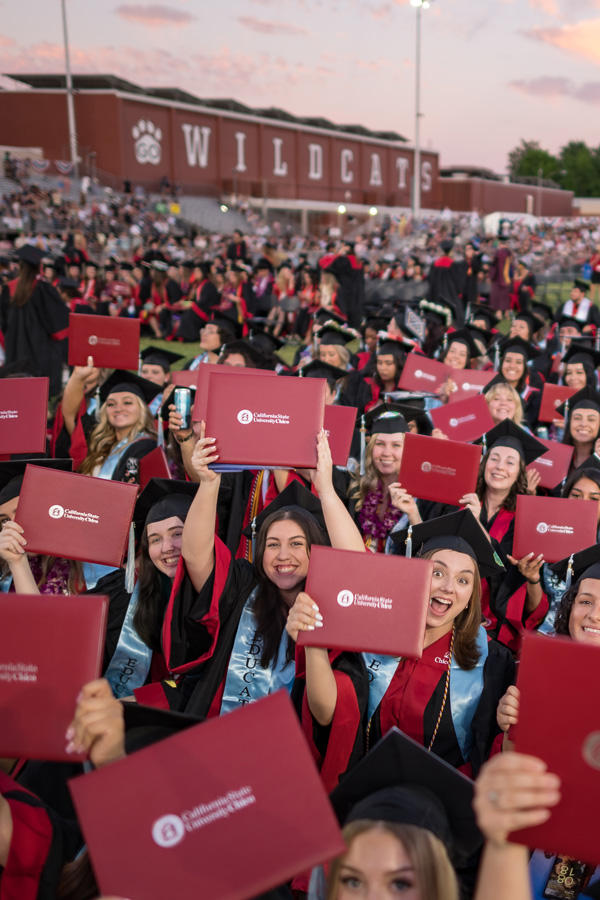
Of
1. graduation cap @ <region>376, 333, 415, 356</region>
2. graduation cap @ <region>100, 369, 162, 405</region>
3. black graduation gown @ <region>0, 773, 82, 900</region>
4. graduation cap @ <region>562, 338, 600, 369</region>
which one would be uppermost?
graduation cap @ <region>376, 333, 415, 356</region>

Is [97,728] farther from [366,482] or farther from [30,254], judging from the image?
[30,254]

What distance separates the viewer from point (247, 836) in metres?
1.43

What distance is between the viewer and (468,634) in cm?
287

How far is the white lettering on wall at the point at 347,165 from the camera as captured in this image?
144 feet

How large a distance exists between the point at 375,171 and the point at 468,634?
156 feet

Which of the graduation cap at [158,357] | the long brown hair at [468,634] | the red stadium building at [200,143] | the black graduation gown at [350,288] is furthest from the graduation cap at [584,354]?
the red stadium building at [200,143]

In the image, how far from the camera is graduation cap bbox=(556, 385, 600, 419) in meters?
5.38

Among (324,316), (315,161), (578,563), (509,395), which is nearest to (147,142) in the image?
(315,161)

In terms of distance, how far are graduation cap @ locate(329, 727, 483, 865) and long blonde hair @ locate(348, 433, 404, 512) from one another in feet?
8.73

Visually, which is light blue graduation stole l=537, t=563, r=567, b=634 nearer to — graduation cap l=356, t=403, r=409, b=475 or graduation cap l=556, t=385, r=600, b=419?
graduation cap l=356, t=403, r=409, b=475

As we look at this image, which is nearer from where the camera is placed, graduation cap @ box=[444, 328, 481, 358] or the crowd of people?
the crowd of people

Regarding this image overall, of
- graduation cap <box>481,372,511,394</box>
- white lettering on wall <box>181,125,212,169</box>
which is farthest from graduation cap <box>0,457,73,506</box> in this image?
white lettering on wall <box>181,125,212,169</box>

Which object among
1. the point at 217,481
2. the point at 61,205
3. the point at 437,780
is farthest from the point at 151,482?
the point at 61,205

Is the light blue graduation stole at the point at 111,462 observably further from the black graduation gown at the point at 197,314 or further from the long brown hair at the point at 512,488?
the black graduation gown at the point at 197,314
